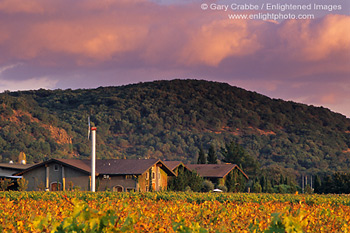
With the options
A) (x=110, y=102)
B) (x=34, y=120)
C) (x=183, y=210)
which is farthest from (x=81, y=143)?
(x=183, y=210)

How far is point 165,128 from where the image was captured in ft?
565

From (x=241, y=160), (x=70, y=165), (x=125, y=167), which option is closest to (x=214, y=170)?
(x=125, y=167)

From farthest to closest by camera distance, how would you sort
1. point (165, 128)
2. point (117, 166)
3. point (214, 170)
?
point (165, 128) < point (214, 170) < point (117, 166)

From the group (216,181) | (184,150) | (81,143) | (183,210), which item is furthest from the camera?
(184,150)

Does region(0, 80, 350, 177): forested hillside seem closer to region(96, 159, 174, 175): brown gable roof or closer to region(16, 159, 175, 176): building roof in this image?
region(16, 159, 175, 176): building roof

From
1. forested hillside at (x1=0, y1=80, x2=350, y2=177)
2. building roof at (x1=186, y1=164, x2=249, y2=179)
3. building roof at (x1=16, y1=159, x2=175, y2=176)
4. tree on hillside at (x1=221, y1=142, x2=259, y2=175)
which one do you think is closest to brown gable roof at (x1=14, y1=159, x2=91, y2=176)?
building roof at (x1=16, y1=159, x2=175, y2=176)

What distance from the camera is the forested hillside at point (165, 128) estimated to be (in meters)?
136

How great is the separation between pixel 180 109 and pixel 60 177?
13009 cm

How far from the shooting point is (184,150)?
15375 centimetres

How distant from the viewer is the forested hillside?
13650 centimetres

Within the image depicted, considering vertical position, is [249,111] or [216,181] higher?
[249,111]

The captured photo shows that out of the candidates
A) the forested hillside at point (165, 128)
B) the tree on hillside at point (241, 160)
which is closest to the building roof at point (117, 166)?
the tree on hillside at point (241, 160)

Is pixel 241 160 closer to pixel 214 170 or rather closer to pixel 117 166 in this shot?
pixel 214 170

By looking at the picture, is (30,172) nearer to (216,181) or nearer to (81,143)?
(216,181)
